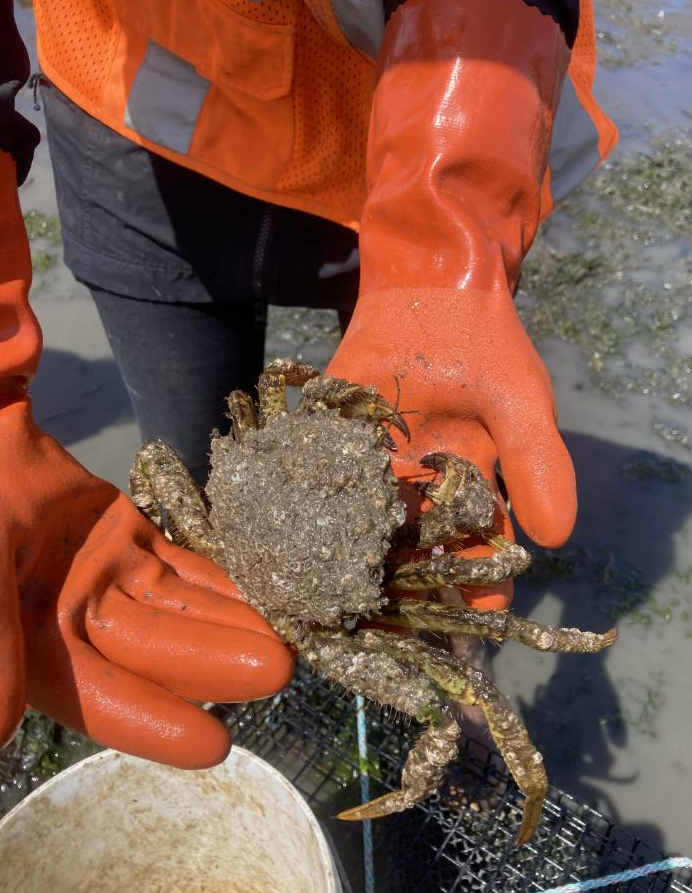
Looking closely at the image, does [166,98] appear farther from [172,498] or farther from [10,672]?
[10,672]

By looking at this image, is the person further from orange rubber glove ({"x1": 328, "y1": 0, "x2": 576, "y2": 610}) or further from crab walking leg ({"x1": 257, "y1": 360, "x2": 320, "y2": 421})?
crab walking leg ({"x1": 257, "y1": 360, "x2": 320, "y2": 421})

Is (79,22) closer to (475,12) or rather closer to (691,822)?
(475,12)

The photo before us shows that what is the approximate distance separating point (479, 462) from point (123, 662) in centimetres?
107

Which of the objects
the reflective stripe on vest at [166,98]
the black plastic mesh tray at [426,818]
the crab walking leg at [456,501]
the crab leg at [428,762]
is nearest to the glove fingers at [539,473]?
the crab walking leg at [456,501]

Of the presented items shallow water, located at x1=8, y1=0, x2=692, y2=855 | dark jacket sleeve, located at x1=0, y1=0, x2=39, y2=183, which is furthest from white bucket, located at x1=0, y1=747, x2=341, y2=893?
dark jacket sleeve, located at x1=0, y1=0, x2=39, y2=183

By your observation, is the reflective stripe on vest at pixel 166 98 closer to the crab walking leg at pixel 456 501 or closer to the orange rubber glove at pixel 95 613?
the orange rubber glove at pixel 95 613

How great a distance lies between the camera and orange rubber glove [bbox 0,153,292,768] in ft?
4.81

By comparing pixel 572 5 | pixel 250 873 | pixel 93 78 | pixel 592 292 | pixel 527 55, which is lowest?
pixel 250 873

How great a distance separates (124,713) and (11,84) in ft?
4.51

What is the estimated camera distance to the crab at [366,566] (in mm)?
1815

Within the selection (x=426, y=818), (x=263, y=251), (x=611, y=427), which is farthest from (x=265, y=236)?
(x=611, y=427)

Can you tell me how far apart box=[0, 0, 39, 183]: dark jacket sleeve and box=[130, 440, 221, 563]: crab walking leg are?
866mm

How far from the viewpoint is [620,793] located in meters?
2.92

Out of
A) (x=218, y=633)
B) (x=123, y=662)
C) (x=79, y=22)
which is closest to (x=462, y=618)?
(x=218, y=633)
